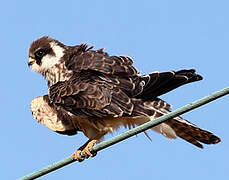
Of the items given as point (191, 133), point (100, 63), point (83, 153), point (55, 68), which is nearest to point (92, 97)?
point (100, 63)

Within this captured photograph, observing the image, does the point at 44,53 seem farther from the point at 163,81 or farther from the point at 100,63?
the point at 163,81

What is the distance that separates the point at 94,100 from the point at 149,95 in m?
0.62

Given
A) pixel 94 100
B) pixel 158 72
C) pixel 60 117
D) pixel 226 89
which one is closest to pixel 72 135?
pixel 60 117

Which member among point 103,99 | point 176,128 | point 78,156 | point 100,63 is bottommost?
point 176,128

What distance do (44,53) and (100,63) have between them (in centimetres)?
123

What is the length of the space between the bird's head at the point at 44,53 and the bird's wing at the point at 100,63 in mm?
362

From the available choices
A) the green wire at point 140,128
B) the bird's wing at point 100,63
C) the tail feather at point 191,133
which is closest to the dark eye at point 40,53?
the bird's wing at point 100,63

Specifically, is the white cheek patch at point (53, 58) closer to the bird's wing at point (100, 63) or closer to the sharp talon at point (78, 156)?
the bird's wing at point (100, 63)

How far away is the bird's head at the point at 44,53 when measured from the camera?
302 inches

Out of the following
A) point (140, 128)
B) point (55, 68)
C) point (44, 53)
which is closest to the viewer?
point (140, 128)

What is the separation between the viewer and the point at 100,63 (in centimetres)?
697

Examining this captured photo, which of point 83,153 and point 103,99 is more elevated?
point 103,99

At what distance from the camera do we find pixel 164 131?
7.09m

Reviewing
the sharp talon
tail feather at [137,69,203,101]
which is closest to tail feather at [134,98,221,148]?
tail feather at [137,69,203,101]
